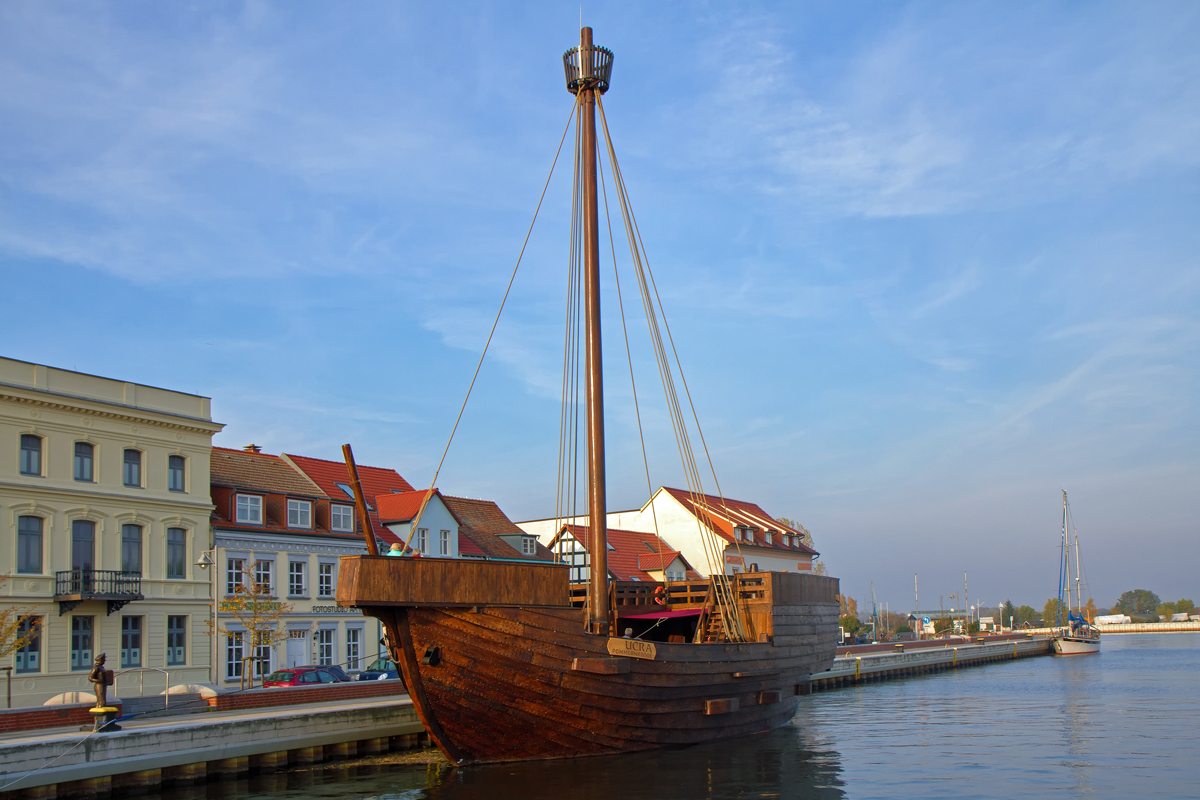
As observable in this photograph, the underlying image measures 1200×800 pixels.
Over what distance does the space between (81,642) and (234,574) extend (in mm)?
6451

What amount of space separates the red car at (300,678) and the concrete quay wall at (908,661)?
18058 mm

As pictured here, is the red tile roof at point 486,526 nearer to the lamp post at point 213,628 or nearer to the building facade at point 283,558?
the building facade at point 283,558

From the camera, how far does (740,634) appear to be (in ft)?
81.0

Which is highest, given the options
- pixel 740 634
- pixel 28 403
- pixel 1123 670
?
pixel 28 403

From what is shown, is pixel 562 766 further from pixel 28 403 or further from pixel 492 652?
pixel 28 403

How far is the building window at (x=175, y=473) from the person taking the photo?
37.7 metres

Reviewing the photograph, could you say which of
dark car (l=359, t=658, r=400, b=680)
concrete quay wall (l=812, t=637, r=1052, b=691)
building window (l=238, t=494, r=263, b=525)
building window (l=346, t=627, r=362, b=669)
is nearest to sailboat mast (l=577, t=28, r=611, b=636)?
dark car (l=359, t=658, r=400, b=680)

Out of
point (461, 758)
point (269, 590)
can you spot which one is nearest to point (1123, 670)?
point (269, 590)

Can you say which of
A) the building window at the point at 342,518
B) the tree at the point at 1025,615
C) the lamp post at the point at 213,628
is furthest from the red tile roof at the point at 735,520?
the tree at the point at 1025,615

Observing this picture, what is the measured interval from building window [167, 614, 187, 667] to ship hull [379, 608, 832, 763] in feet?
68.0

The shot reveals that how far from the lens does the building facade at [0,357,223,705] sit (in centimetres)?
3266

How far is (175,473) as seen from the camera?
125ft

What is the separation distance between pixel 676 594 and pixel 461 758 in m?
8.34

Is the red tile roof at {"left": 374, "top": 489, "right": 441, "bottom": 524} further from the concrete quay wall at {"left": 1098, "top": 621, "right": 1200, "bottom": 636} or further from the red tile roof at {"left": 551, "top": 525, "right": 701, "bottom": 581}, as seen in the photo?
the concrete quay wall at {"left": 1098, "top": 621, "right": 1200, "bottom": 636}
